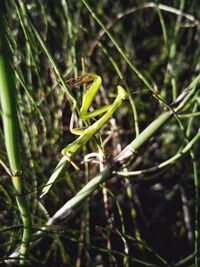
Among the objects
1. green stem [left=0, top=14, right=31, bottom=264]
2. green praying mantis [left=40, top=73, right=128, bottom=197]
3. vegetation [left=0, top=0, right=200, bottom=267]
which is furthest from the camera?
vegetation [left=0, top=0, right=200, bottom=267]

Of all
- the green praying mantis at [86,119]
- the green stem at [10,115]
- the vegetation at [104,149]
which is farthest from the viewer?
the vegetation at [104,149]

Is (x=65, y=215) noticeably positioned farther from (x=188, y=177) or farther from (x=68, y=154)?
(x=188, y=177)

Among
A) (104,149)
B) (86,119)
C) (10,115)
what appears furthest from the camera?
(104,149)

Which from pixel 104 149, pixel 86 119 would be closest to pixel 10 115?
pixel 86 119

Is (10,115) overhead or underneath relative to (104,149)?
overhead

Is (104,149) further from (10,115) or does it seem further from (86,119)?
(10,115)

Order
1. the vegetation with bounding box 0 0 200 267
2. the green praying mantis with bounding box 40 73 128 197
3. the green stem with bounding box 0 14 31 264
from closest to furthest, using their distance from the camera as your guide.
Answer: the green stem with bounding box 0 14 31 264 < the green praying mantis with bounding box 40 73 128 197 < the vegetation with bounding box 0 0 200 267

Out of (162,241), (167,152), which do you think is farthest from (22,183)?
(167,152)

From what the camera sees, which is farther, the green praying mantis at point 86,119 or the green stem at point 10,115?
the green praying mantis at point 86,119

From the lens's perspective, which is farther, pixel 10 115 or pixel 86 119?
pixel 86 119
